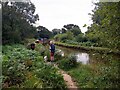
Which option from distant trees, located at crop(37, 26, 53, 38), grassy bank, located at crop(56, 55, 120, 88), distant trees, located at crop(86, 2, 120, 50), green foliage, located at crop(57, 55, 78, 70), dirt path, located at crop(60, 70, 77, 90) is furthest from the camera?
distant trees, located at crop(37, 26, 53, 38)

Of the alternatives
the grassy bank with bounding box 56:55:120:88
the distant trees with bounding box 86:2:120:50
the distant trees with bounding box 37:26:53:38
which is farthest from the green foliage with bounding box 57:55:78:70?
the distant trees with bounding box 37:26:53:38

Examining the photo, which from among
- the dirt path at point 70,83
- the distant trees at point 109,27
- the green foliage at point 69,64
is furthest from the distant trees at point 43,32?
the distant trees at point 109,27

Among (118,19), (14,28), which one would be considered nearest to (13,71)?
(118,19)

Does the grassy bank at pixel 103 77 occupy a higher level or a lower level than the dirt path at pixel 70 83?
higher

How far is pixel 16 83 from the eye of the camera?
9.20m

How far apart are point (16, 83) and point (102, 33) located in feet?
11.4

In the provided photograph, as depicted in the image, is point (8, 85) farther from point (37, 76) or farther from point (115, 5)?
point (115, 5)

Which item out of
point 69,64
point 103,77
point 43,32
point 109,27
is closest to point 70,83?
point 103,77

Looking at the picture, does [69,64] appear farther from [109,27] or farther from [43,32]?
[43,32]

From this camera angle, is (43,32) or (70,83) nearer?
(70,83)

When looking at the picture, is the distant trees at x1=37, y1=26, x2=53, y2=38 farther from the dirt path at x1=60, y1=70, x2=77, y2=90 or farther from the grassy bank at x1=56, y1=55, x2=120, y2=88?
the dirt path at x1=60, y1=70, x2=77, y2=90

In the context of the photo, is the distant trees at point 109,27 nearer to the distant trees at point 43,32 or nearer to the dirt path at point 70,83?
the dirt path at point 70,83

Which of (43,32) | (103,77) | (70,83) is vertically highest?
Answer: (43,32)

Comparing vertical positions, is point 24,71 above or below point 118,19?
below
